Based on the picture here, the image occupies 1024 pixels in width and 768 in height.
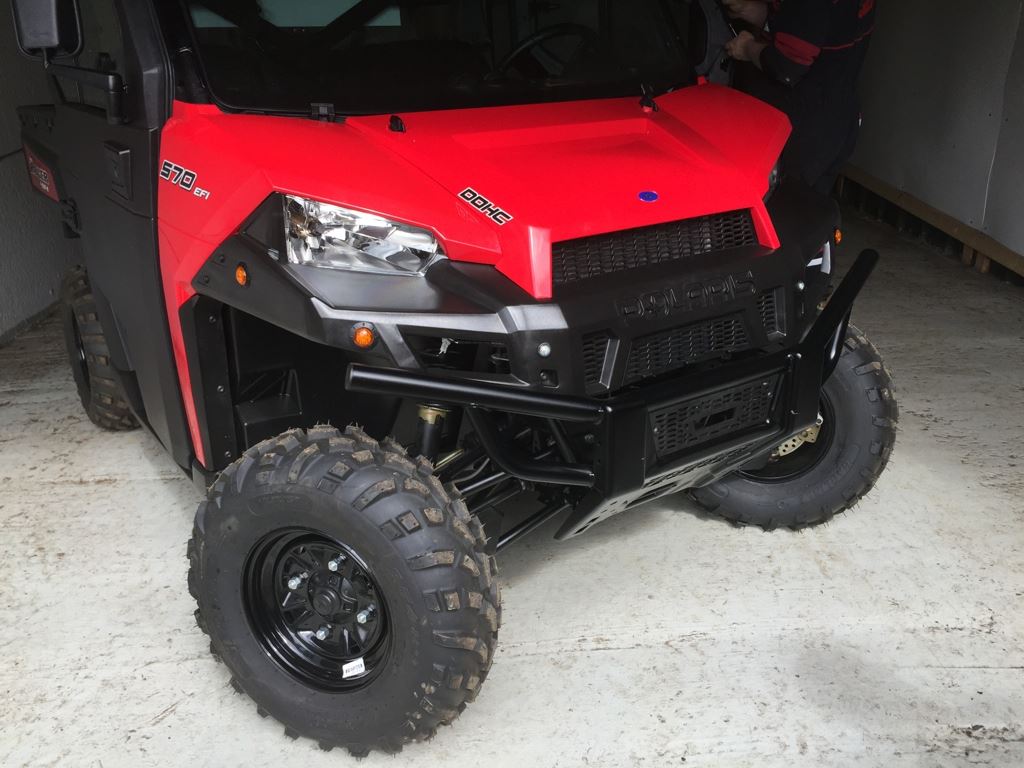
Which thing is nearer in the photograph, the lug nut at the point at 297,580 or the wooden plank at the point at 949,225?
the lug nut at the point at 297,580

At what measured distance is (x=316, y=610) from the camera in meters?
2.48

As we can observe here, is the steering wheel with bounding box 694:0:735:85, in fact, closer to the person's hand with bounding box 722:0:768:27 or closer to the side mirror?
the person's hand with bounding box 722:0:768:27

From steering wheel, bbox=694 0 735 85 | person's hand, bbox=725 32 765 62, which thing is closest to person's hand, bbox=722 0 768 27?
person's hand, bbox=725 32 765 62

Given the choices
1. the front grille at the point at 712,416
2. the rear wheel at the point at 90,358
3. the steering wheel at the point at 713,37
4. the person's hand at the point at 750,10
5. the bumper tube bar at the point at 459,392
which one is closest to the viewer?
the bumper tube bar at the point at 459,392

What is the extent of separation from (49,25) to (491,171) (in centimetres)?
108

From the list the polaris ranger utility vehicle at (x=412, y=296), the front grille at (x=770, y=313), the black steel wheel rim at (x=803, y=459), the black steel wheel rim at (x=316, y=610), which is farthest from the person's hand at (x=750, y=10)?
the black steel wheel rim at (x=316, y=610)

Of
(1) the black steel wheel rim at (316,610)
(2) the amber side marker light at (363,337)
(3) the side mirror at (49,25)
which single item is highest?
(3) the side mirror at (49,25)

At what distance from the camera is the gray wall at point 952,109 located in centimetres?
574

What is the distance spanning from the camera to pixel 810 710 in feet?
8.45

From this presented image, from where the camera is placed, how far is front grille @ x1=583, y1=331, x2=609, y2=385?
2273 millimetres

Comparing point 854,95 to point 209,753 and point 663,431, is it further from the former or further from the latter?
point 209,753

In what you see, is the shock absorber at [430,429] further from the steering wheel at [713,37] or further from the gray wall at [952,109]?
the gray wall at [952,109]

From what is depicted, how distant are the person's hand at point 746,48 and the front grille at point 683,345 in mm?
1778

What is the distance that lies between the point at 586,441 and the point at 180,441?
118cm
